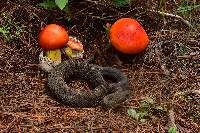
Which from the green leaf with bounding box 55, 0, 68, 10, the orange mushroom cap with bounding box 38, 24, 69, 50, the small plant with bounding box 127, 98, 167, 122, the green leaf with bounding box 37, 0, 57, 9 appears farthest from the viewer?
the green leaf with bounding box 37, 0, 57, 9

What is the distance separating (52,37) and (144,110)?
1.03 meters

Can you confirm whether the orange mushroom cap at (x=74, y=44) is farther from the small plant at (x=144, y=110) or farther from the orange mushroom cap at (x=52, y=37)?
the small plant at (x=144, y=110)

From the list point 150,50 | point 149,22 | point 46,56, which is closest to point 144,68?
point 150,50

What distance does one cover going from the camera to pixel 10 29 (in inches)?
172

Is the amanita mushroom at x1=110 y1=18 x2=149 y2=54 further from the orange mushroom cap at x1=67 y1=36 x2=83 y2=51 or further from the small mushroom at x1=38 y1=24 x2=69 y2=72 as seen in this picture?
the small mushroom at x1=38 y1=24 x2=69 y2=72

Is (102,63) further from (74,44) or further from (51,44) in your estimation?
(51,44)

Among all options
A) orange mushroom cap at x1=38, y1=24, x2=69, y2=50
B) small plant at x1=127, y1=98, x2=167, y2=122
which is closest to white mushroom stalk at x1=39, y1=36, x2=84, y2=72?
orange mushroom cap at x1=38, y1=24, x2=69, y2=50

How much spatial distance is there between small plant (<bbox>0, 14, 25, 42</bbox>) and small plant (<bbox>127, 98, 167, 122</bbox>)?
1364mm

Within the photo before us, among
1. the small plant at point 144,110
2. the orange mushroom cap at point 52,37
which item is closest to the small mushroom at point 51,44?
the orange mushroom cap at point 52,37

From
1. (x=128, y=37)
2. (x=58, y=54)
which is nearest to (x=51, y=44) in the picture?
(x=58, y=54)

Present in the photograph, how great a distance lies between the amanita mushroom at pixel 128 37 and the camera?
4348 mm

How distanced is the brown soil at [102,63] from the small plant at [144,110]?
0.11ft

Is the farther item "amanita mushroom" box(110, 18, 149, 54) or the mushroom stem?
"amanita mushroom" box(110, 18, 149, 54)

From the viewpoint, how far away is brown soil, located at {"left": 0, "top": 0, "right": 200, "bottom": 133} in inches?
139
